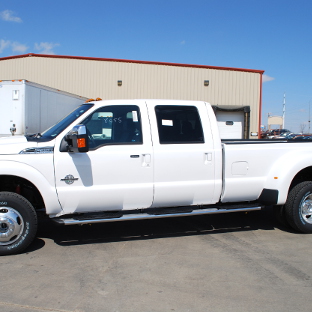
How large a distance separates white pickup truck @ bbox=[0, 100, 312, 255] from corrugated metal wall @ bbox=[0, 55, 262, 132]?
16.5 metres

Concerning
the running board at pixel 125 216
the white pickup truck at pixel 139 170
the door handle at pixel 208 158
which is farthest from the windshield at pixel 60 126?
the door handle at pixel 208 158

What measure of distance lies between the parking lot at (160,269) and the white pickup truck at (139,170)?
19.5 inches

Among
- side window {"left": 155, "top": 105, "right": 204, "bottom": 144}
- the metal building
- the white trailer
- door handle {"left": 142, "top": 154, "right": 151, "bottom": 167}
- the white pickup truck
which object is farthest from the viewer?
the metal building

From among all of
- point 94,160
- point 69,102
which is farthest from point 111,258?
point 69,102

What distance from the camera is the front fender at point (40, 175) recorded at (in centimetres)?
473

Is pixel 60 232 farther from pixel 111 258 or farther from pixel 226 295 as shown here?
pixel 226 295

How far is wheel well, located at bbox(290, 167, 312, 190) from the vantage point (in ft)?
20.1

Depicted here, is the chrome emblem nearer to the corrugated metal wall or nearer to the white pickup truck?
the white pickup truck

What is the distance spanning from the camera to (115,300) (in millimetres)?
3742

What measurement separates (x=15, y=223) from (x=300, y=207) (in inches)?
163

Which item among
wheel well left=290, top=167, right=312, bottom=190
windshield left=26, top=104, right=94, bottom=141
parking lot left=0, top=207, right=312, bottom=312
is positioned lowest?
parking lot left=0, top=207, right=312, bottom=312

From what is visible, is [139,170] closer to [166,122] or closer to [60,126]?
Result: [166,122]

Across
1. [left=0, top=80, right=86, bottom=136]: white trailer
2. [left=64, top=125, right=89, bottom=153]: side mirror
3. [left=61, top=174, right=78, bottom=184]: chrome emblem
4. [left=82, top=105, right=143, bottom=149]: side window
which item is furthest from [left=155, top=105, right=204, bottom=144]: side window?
[left=0, top=80, right=86, bottom=136]: white trailer

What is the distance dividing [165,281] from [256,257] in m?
1.44
